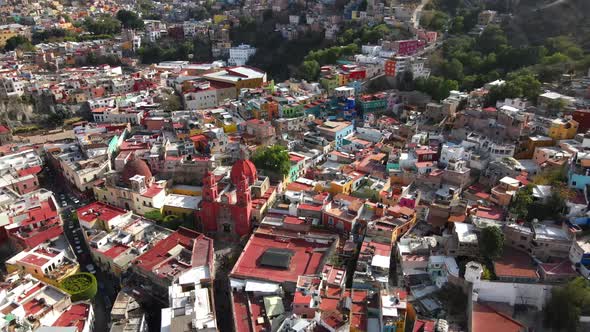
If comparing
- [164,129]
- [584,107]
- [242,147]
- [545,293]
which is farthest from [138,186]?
[584,107]

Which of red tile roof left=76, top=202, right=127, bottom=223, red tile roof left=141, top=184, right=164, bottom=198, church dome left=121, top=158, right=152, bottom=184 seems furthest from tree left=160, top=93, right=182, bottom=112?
red tile roof left=76, top=202, right=127, bottom=223

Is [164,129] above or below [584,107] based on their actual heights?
below

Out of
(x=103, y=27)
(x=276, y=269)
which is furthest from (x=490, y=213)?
(x=103, y=27)

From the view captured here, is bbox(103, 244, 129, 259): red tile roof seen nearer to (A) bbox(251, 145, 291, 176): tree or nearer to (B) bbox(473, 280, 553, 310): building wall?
(A) bbox(251, 145, 291, 176): tree

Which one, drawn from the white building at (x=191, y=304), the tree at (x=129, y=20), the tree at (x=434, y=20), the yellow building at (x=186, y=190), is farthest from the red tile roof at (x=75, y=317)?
the tree at (x=129, y=20)

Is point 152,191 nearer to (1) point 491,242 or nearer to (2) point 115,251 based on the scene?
(2) point 115,251

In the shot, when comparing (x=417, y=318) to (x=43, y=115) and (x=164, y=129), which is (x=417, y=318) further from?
(x=43, y=115)
